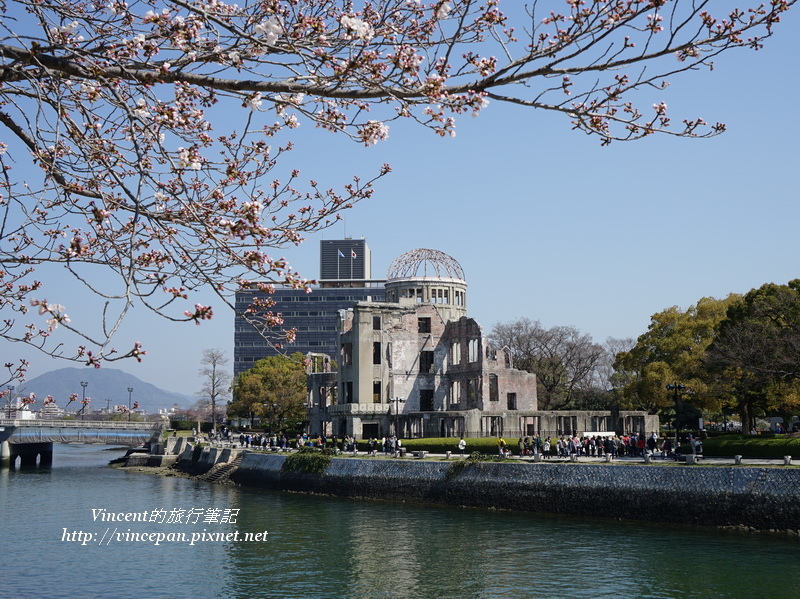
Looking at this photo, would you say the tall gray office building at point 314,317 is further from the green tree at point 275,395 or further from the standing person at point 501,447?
the standing person at point 501,447

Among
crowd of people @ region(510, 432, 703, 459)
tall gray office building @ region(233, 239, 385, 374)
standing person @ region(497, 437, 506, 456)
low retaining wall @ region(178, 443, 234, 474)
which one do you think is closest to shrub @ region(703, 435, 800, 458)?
crowd of people @ region(510, 432, 703, 459)

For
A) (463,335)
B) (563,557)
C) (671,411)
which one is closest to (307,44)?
(563,557)

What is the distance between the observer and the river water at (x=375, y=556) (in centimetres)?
2312

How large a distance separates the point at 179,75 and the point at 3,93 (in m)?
2.52

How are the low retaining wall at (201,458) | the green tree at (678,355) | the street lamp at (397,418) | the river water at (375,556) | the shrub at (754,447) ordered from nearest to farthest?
1. the river water at (375,556)
2. the shrub at (754,447)
3. the green tree at (678,355)
4. the low retaining wall at (201,458)
5. the street lamp at (397,418)

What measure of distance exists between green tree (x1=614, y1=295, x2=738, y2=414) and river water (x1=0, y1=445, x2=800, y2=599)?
2568 cm

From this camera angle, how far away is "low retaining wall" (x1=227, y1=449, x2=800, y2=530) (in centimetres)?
3055

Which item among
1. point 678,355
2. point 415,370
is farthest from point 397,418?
point 678,355

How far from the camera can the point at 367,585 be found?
2402 centimetres

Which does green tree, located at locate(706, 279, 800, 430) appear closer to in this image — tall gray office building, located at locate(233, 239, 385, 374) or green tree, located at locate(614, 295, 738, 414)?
green tree, located at locate(614, 295, 738, 414)

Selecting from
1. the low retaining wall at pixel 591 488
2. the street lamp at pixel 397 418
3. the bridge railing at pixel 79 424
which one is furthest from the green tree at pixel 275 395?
the low retaining wall at pixel 591 488

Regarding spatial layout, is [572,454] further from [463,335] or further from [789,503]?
[463,335]

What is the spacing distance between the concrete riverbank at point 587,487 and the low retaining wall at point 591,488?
0.04m

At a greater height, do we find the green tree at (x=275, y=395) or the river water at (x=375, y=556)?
the green tree at (x=275, y=395)
